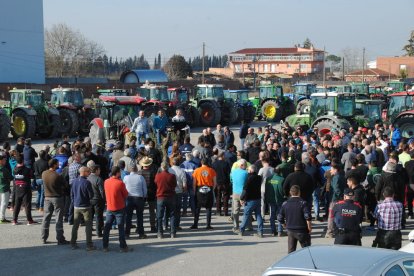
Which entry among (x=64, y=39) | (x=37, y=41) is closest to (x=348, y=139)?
(x=37, y=41)

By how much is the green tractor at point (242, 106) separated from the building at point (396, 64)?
72.1m

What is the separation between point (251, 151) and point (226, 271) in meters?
5.64

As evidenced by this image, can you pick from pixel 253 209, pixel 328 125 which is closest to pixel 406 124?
pixel 328 125

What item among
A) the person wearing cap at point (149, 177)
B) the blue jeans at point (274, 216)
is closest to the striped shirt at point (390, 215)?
the blue jeans at point (274, 216)

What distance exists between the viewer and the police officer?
9.25 meters

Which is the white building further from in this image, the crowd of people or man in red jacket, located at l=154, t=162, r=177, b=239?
man in red jacket, located at l=154, t=162, r=177, b=239

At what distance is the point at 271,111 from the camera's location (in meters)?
37.7

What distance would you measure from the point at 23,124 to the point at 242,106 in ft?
44.5

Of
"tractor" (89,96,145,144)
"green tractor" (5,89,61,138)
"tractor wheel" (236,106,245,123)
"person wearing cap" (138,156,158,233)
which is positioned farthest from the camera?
"tractor wheel" (236,106,245,123)

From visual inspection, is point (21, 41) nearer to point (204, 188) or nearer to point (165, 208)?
point (204, 188)

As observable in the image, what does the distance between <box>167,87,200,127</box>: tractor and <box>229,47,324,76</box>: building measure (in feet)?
274

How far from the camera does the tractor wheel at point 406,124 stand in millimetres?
24031

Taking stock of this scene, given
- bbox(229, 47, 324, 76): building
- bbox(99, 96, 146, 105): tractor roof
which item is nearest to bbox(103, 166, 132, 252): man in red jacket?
bbox(99, 96, 146, 105): tractor roof

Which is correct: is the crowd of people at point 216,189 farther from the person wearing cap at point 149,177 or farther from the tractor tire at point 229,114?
the tractor tire at point 229,114
